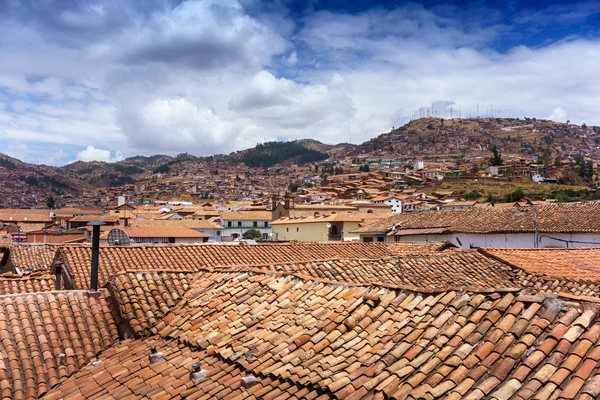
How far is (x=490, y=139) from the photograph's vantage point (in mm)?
172750

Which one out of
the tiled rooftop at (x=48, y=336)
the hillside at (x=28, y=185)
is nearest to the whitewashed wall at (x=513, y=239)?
the tiled rooftop at (x=48, y=336)

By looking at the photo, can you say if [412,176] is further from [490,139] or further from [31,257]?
[31,257]

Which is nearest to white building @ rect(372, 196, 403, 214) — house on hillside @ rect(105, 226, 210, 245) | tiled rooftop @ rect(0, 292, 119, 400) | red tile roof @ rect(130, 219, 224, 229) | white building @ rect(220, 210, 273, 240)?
white building @ rect(220, 210, 273, 240)

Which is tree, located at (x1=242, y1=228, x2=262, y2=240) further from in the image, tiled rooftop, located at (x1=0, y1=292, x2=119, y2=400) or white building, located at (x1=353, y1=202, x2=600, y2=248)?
tiled rooftop, located at (x1=0, y1=292, x2=119, y2=400)

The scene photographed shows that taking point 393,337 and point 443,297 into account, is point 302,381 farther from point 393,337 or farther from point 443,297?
point 443,297

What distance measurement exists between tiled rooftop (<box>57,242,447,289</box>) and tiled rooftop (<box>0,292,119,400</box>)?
10.2 ft

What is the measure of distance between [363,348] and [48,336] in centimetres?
497

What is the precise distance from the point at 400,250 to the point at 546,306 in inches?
632

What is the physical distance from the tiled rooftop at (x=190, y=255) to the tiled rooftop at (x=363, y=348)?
14.6 ft

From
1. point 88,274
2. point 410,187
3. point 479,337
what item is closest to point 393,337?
point 479,337

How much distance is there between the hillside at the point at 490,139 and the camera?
157 metres

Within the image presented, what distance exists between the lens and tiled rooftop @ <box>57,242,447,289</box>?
13578 mm

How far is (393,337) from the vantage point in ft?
16.9

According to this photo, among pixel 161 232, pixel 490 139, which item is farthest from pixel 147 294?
pixel 490 139
